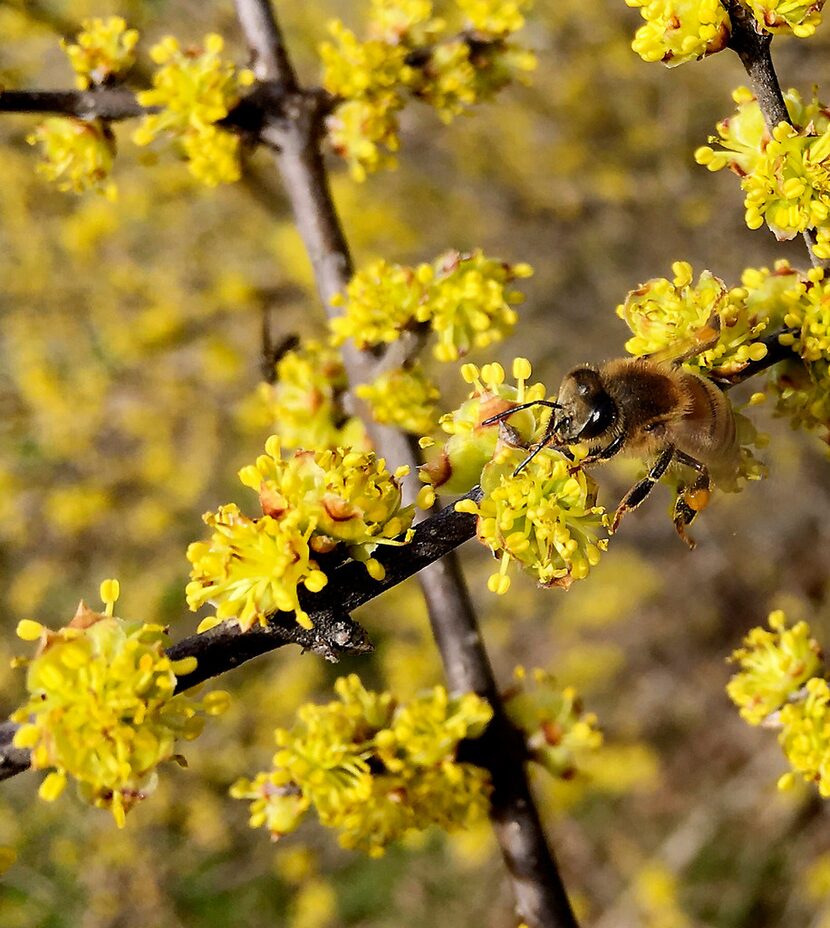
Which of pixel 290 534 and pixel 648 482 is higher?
pixel 290 534

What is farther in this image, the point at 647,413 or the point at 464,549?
the point at 464,549

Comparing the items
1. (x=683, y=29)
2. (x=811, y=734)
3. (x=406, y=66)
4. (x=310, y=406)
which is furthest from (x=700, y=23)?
(x=811, y=734)

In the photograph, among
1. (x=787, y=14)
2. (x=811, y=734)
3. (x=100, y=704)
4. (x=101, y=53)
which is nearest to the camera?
(x=100, y=704)

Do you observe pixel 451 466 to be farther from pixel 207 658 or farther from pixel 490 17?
pixel 490 17

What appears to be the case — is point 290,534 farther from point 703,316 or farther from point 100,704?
point 703,316

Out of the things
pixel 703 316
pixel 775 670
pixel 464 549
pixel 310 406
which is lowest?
pixel 464 549

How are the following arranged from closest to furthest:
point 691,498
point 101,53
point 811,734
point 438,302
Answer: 1. point 691,498
2. point 811,734
3. point 438,302
4. point 101,53

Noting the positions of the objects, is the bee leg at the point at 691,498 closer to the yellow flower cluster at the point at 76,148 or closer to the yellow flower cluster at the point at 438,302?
the yellow flower cluster at the point at 438,302

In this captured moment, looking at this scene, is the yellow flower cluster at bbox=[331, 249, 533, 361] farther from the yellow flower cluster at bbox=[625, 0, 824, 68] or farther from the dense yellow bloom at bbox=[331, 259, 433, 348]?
the yellow flower cluster at bbox=[625, 0, 824, 68]
